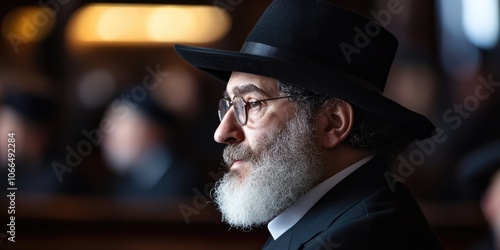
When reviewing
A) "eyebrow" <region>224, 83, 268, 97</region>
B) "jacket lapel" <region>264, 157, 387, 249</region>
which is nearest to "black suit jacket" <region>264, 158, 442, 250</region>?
"jacket lapel" <region>264, 157, 387, 249</region>

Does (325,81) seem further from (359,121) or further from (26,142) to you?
(26,142)

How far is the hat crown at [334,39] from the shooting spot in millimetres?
2201

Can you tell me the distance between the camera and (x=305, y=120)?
2246 millimetres

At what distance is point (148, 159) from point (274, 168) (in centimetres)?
320

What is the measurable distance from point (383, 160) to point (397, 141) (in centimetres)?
11

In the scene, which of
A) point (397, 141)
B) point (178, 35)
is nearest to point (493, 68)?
point (178, 35)

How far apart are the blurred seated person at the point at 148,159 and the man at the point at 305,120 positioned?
3052 millimetres

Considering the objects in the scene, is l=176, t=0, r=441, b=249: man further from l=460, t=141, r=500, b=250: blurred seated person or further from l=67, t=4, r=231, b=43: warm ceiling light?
l=67, t=4, r=231, b=43: warm ceiling light

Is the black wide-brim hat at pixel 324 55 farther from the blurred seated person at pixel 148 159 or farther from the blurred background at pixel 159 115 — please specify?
the blurred seated person at pixel 148 159

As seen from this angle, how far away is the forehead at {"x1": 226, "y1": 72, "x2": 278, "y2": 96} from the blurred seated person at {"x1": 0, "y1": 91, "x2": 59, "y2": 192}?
11.1ft

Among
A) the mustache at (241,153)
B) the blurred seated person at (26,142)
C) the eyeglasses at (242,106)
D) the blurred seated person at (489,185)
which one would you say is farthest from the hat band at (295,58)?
the blurred seated person at (26,142)

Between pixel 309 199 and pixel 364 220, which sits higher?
pixel 364 220

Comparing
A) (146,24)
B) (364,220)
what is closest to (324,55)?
(364,220)

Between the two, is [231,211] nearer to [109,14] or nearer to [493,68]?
[493,68]
